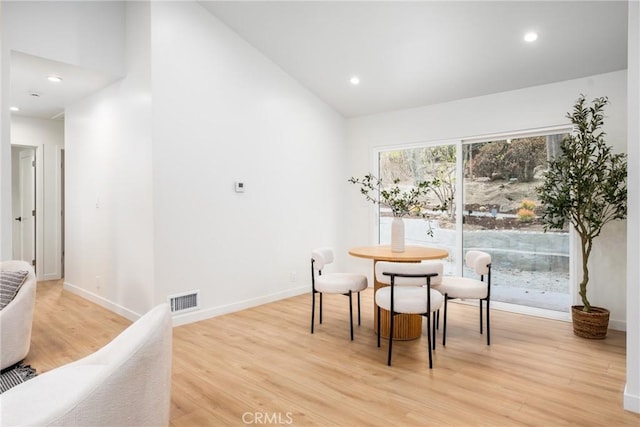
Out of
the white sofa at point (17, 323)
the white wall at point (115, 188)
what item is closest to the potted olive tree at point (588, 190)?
the white wall at point (115, 188)

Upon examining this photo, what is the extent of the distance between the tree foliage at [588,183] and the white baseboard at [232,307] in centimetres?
314

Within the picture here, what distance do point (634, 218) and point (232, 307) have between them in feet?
12.2

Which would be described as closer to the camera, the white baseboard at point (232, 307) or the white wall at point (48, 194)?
the white baseboard at point (232, 307)

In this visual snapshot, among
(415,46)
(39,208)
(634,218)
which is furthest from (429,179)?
(39,208)

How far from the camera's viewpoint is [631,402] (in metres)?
2.27

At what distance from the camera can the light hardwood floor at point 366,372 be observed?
2238mm

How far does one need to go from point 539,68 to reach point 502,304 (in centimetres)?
264

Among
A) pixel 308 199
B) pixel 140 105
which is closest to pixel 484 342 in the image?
pixel 308 199

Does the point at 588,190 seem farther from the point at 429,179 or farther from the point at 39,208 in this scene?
the point at 39,208

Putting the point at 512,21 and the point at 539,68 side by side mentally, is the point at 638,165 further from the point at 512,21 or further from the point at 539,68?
the point at 539,68

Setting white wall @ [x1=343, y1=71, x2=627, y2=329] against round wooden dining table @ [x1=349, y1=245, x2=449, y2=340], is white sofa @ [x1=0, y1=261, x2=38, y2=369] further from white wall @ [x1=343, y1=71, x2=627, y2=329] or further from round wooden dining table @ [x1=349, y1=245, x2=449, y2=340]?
white wall @ [x1=343, y1=71, x2=627, y2=329]

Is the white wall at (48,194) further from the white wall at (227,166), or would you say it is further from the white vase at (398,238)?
the white vase at (398,238)

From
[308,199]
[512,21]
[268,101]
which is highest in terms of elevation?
[512,21]

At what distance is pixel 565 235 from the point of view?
13.6 feet
